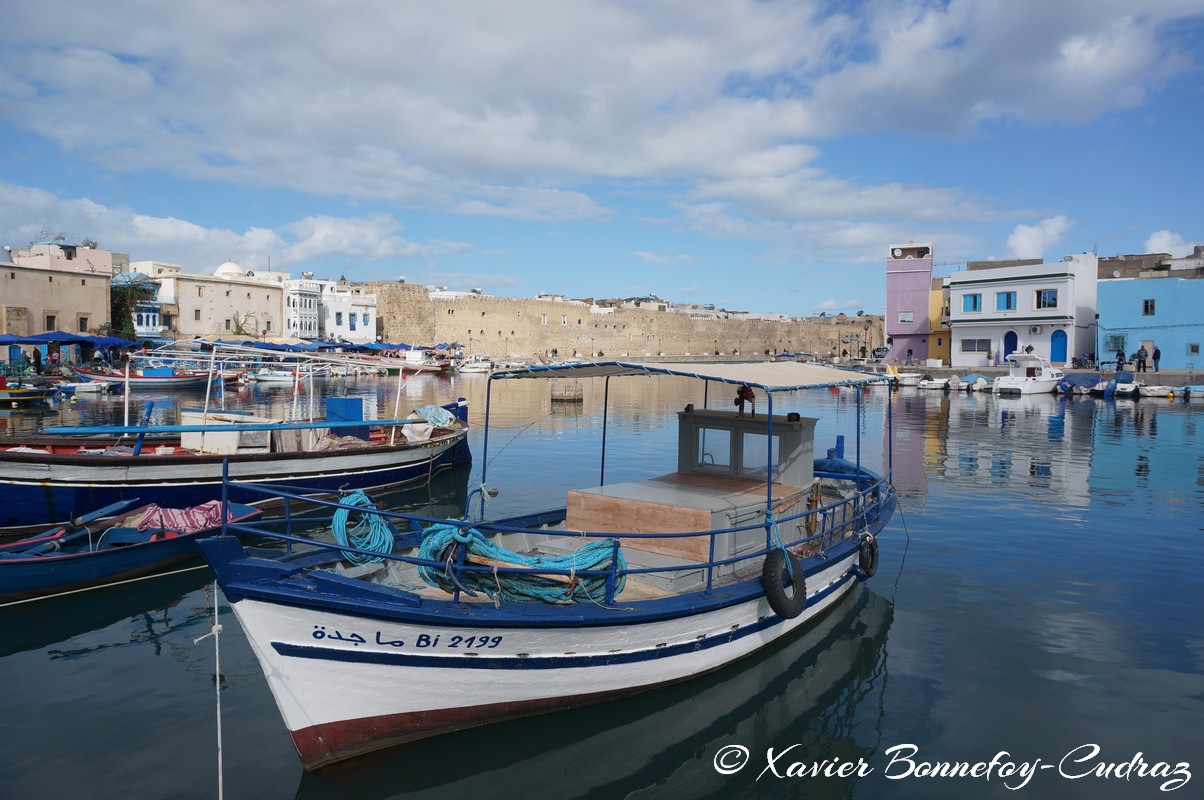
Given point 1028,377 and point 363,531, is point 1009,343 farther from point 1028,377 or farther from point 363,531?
point 363,531

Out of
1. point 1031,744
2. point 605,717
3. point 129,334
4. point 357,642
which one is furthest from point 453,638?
point 129,334

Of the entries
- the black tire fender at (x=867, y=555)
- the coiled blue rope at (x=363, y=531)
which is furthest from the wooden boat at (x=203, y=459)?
the black tire fender at (x=867, y=555)

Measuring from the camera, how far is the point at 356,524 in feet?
23.1

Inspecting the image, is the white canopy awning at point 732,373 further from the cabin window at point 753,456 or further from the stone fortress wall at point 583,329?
the stone fortress wall at point 583,329

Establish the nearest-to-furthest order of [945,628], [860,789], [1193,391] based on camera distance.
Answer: [860,789], [945,628], [1193,391]

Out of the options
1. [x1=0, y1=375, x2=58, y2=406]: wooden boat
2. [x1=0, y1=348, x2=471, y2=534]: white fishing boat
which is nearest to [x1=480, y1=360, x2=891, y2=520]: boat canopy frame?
[x1=0, y1=348, x2=471, y2=534]: white fishing boat

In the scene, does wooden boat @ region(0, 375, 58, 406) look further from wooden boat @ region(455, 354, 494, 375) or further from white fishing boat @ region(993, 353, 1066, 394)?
white fishing boat @ region(993, 353, 1066, 394)

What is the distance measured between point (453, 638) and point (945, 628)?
5853 mm

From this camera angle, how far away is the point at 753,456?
8461 millimetres

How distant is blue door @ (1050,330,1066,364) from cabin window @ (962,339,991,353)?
3563mm

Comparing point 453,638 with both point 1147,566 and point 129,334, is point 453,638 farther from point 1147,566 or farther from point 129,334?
point 129,334

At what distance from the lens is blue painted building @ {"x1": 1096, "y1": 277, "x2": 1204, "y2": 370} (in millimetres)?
42312

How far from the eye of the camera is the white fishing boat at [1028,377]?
40.4 meters

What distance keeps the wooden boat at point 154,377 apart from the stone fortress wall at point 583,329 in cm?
2956
